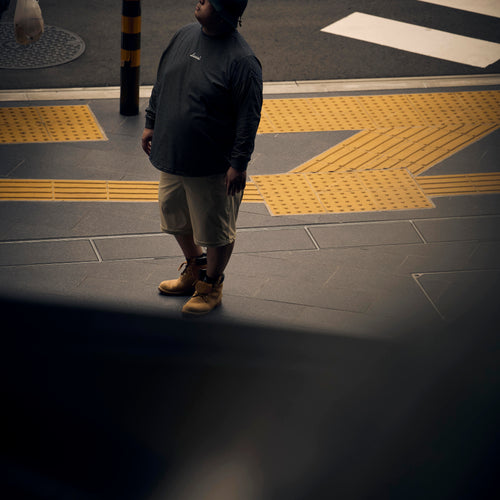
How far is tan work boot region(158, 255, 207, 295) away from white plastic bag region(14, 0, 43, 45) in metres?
2.38

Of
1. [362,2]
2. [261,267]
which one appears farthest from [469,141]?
[362,2]

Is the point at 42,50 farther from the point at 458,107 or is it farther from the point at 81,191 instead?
the point at 458,107

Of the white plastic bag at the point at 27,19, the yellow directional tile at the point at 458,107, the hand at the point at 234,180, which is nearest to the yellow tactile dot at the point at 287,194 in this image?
the hand at the point at 234,180

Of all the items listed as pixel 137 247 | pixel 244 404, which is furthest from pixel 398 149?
pixel 244 404

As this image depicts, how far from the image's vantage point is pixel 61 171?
6.05 metres

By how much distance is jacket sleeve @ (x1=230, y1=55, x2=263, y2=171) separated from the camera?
3717mm

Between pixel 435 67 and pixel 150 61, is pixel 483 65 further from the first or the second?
pixel 150 61

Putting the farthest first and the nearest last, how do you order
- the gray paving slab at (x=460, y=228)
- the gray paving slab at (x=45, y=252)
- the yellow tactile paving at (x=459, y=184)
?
the yellow tactile paving at (x=459, y=184), the gray paving slab at (x=460, y=228), the gray paving slab at (x=45, y=252)

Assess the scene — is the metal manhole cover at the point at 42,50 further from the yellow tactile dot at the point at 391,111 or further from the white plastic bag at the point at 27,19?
the yellow tactile dot at the point at 391,111

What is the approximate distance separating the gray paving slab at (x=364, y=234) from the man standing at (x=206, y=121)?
127 cm

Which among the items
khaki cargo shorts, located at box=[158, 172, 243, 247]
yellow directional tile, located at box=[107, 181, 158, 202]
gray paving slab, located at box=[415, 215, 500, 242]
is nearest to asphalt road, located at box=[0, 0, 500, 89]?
yellow directional tile, located at box=[107, 181, 158, 202]

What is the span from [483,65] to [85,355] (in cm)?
858

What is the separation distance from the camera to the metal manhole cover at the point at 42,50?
7953mm

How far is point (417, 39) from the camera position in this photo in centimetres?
927
